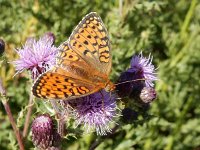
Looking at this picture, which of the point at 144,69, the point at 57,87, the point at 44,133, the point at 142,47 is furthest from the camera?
the point at 142,47

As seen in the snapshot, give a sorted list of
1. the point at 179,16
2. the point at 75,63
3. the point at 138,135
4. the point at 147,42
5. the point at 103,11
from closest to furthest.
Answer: the point at 75,63 < the point at 138,135 < the point at 147,42 < the point at 103,11 < the point at 179,16

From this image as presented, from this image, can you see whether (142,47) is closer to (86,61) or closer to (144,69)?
(144,69)

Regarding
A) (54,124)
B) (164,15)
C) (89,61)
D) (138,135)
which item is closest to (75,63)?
(89,61)

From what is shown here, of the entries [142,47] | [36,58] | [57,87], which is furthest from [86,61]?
[142,47]

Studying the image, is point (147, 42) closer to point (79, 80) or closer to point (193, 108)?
point (193, 108)

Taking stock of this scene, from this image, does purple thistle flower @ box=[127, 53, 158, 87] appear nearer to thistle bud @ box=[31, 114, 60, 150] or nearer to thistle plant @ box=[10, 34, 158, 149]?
thistle plant @ box=[10, 34, 158, 149]

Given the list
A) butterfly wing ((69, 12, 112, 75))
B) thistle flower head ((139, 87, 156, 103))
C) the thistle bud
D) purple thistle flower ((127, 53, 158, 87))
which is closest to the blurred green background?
purple thistle flower ((127, 53, 158, 87))
